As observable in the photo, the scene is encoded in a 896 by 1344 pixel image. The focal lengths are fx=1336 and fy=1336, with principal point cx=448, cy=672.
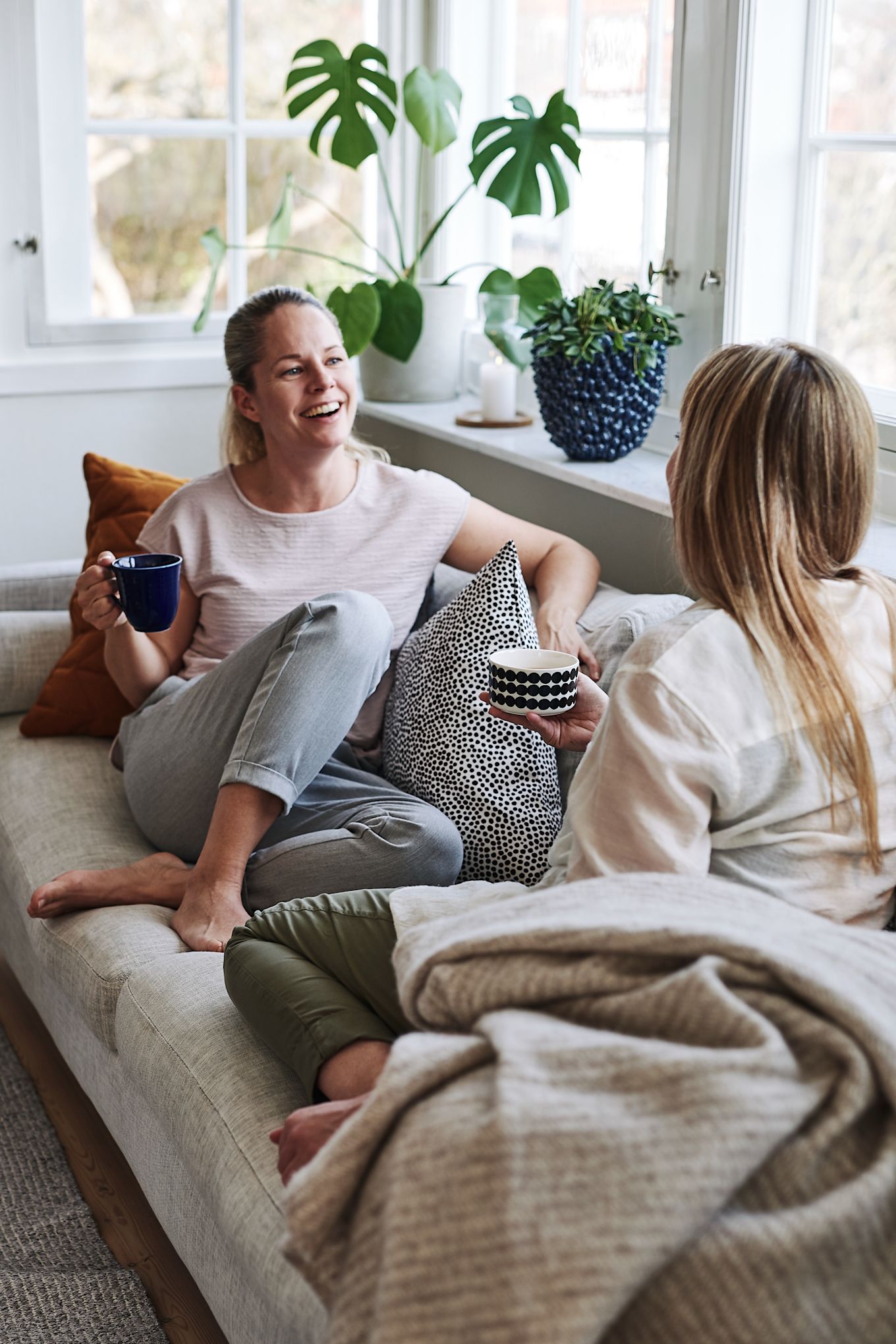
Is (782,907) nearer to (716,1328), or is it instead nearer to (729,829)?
(729,829)

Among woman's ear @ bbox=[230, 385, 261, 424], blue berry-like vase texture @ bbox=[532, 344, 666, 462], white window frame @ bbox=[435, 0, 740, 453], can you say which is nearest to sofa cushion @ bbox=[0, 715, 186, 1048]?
woman's ear @ bbox=[230, 385, 261, 424]

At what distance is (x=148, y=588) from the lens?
1.74m

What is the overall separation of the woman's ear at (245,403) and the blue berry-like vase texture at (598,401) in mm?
497

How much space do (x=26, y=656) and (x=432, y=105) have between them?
1.41 meters

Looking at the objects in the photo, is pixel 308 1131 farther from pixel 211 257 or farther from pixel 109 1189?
pixel 211 257

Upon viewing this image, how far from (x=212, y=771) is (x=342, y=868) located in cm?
25

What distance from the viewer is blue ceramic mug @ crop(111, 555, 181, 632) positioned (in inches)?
68.4

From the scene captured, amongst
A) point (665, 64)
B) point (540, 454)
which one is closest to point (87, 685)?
point (540, 454)

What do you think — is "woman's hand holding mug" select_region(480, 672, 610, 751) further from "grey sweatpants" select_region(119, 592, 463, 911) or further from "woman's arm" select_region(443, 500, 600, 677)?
"woman's arm" select_region(443, 500, 600, 677)

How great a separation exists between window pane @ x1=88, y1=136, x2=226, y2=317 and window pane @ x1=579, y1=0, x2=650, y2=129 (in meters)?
0.92

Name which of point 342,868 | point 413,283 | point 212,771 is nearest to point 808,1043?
point 342,868

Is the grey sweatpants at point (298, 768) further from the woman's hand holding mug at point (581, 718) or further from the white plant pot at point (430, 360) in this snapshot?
the white plant pot at point (430, 360)

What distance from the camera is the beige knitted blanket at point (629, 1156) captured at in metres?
0.82

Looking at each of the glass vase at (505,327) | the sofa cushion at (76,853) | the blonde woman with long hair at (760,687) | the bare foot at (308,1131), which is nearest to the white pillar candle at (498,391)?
the glass vase at (505,327)
